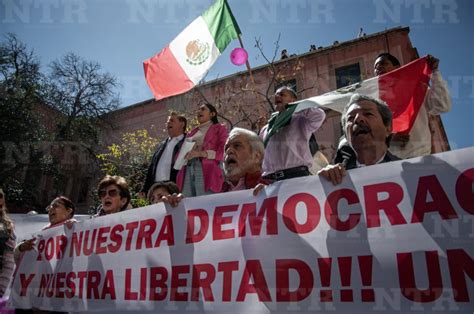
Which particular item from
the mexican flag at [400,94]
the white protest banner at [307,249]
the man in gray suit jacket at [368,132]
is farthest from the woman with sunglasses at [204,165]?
the man in gray suit jacket at [368,132]

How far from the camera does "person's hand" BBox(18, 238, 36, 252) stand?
3078 mm

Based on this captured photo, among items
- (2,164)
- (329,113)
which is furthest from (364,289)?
(329,113)

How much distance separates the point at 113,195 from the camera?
2.94 meters

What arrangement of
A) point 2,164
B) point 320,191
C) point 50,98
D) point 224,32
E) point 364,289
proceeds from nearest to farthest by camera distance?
point 364,289
point 320,191
point 224,32
point 2,164
point 50,98

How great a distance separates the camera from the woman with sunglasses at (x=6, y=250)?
3.21m

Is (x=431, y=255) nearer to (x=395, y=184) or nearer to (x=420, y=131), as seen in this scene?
(x=395, y=184)

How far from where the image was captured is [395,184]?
168 centimetres

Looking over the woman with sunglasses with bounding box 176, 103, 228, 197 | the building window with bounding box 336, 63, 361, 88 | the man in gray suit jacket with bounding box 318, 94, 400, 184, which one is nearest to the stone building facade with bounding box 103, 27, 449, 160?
the building window with bounding box 336, 63, 361, 88

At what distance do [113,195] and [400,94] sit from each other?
89.5 inches

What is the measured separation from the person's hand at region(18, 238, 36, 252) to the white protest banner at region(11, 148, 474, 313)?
79cm

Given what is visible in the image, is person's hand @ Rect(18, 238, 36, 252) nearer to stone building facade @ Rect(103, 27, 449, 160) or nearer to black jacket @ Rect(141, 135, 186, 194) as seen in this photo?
black jacket @ Rect(141, 135, 186, 194)

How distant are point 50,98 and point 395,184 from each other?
14.6m

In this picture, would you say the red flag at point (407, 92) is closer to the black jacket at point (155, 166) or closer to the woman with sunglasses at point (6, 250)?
the black jacket at point (155, 166)

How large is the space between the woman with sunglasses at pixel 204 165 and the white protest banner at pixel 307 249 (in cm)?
125
